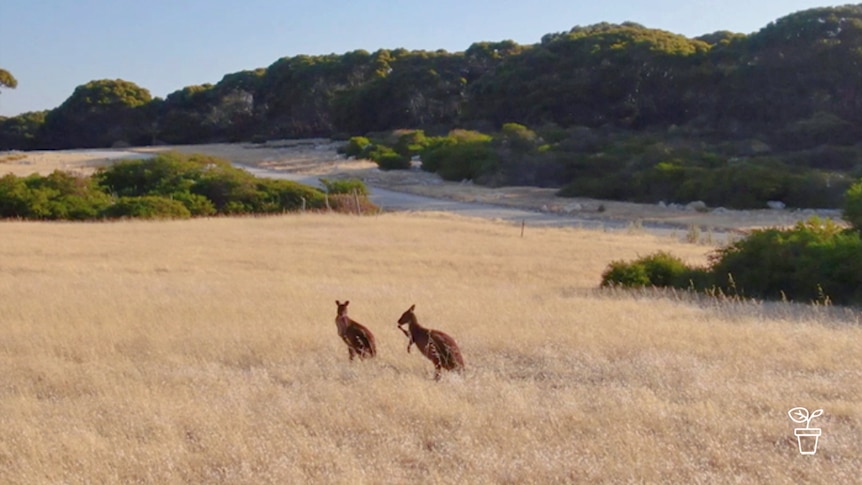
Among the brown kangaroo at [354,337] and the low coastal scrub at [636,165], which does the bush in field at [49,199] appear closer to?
the low coastal scrub at [636,165]

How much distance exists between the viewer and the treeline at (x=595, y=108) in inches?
1903

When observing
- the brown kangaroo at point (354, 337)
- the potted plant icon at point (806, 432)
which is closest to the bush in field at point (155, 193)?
the brown kangaroo at point (354, 337)

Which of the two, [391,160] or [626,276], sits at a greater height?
[391,160]

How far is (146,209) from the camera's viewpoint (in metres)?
33.9

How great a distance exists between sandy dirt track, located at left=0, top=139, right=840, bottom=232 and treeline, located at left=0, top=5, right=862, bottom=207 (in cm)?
267

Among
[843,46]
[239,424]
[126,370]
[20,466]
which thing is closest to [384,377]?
[239,424]

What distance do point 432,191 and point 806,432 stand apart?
42.9 meters

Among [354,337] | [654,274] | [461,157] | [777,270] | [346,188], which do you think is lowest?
[346,188]

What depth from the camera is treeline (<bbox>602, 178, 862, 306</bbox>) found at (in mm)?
14883

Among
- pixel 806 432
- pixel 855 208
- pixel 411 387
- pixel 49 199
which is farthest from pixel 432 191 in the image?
pixel 806 432

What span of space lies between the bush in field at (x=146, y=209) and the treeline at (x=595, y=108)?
775 inches

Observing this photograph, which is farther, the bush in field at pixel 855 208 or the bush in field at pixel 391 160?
the bush in field at pixel 391 160

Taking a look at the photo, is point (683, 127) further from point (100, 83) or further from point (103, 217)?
point (100, 83)

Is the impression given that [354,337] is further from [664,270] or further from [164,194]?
Result: [164,194]
